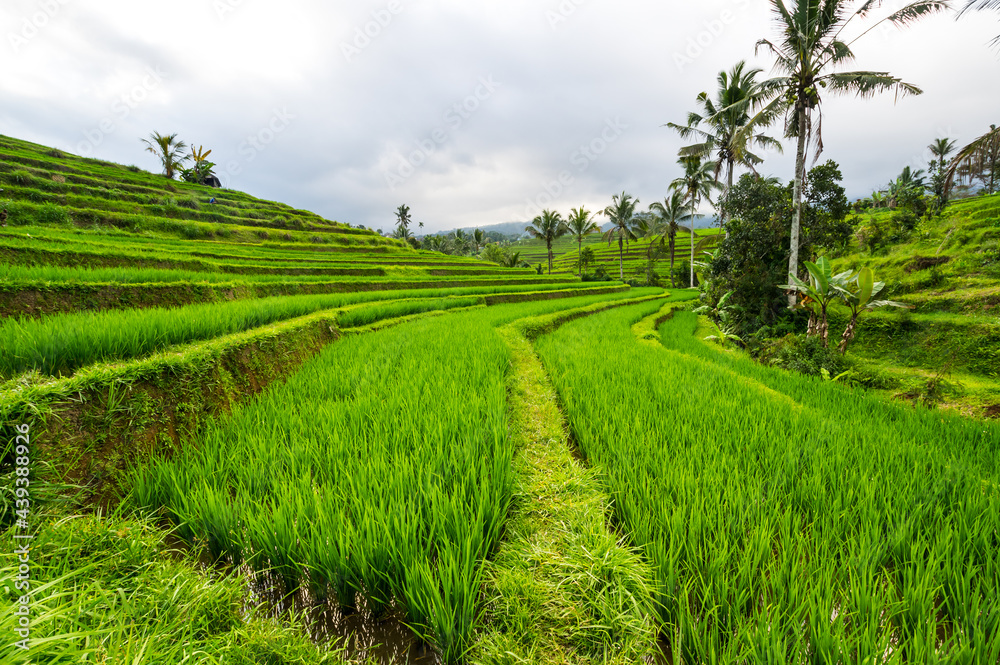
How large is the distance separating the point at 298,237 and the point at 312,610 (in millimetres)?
23545

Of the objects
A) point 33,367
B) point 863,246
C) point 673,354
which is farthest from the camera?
point 863,246

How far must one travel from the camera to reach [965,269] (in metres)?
7.18

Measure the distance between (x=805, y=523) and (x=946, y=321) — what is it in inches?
293

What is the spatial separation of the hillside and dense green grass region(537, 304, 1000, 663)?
8.82 feet

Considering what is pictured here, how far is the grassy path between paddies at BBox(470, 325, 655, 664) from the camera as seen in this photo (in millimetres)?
934

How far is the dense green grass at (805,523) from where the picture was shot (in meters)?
0.94

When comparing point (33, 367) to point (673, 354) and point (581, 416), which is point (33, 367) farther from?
point (673, 354)

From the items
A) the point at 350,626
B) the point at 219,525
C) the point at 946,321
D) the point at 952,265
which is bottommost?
the point at 350,626

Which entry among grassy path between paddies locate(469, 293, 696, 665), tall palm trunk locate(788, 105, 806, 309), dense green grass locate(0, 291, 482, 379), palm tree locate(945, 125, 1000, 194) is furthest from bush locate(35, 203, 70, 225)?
palm tree locate(945, 125, 1000, 194)

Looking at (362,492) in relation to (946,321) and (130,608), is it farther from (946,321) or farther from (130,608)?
(946,321)

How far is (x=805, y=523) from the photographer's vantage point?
4.75 ft

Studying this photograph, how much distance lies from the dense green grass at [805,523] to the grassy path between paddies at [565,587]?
116mm

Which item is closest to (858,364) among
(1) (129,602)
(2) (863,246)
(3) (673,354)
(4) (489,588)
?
(3) (673,354)

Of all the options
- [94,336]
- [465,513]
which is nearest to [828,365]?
[465,513]
